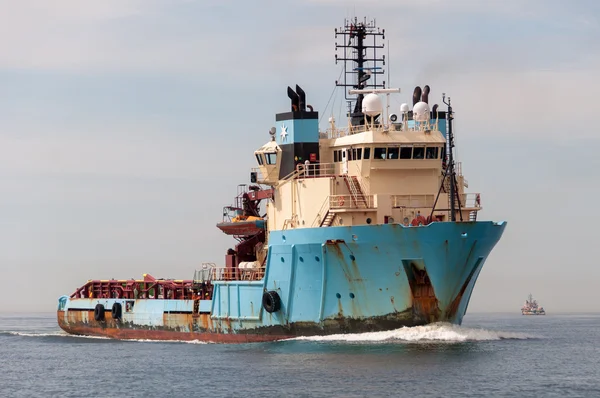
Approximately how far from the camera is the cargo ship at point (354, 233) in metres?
45.0

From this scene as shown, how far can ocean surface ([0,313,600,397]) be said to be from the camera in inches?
1433

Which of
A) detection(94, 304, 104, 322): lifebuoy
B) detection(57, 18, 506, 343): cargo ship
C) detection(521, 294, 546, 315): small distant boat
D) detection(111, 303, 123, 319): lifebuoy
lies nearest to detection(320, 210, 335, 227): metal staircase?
detection(57, 18, 506, 343): cargo ship

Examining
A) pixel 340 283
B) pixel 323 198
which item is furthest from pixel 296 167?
pixel 340 283

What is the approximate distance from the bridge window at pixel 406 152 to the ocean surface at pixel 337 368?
25.6ft

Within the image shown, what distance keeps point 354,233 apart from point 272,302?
235 inches

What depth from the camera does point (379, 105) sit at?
163 feet

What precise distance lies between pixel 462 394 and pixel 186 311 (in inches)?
955

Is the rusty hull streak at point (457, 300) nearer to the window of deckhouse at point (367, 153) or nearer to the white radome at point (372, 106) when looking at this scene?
the window of deckhouse at point (367, 153)

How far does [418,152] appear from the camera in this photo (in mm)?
48438

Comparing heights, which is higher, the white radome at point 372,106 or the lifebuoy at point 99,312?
the white radome at point 372,106

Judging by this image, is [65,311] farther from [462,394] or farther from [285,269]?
[462,394]

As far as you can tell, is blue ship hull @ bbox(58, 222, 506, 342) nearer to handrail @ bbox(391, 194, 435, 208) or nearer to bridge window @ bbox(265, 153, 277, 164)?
handrail @ bbox(391, 194, 435, 208)

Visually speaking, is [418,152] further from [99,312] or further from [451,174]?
[99,312]

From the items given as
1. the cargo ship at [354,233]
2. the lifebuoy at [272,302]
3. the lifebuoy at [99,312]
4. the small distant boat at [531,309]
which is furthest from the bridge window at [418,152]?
the small distant boat at [531,309]
